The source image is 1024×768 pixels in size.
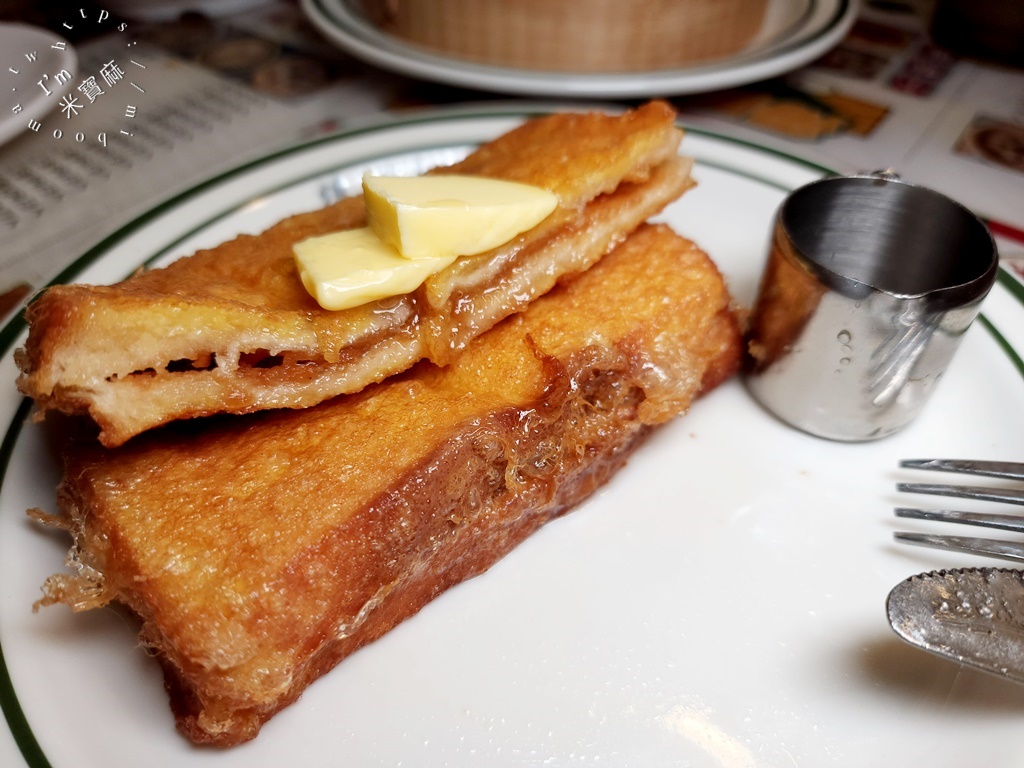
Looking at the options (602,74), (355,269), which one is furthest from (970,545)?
(602,74)

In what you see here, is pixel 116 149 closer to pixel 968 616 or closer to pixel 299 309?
pixel 299 309

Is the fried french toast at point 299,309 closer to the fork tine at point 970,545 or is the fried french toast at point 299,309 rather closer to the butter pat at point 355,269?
the butter pat at point 355,269

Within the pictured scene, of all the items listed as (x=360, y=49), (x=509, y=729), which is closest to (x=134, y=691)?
(x=509, y=729)

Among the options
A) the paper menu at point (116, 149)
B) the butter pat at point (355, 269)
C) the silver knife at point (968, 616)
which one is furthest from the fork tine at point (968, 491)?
the paper menu at point (116, 149)

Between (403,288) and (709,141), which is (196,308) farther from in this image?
(709,141)

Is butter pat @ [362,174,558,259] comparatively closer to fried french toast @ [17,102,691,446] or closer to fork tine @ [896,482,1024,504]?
fried french toast @ [17,102,691,446]

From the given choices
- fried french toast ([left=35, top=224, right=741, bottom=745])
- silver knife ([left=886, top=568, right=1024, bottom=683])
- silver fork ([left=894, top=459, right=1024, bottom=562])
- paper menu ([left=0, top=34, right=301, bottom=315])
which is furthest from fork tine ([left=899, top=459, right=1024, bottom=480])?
paper menu ([left=0, top=34, right=301, bottom=315])
